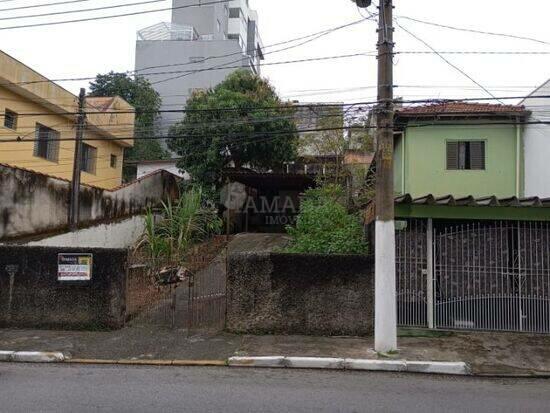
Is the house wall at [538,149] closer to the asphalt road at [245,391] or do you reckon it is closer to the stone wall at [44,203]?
the asphalt road at [245,391]

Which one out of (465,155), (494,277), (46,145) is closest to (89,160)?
(46,145)

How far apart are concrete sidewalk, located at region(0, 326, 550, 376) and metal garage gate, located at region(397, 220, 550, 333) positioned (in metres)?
0.44

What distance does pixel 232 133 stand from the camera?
69.6ft

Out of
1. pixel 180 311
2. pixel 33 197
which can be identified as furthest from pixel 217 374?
pixel 33 197

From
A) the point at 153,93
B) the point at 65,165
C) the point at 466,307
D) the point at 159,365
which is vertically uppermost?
the point at 153,93

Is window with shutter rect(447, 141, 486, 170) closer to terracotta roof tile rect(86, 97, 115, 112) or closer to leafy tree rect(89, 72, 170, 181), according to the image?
terracotta roof tile rect(86, 97, 115, 112)

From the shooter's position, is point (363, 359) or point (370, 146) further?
point (370, 146)

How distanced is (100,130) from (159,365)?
53.3ft

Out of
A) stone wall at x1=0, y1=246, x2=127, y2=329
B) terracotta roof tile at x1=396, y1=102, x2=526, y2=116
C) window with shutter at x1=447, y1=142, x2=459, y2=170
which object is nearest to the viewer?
stone wall at x1=0, y1=246, x2=127, y2=329

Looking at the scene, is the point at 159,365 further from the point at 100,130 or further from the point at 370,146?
the point at 370,146

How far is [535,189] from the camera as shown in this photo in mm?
14727

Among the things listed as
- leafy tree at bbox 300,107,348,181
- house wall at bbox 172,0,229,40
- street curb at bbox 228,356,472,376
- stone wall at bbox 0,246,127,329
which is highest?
house wall at bbox 172,0,229,40

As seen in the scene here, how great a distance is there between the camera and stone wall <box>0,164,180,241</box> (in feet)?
46.6

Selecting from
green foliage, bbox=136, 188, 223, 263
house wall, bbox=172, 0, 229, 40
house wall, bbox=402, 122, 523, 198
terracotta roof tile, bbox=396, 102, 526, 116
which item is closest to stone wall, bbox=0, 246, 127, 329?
green foliage, bbox=136, 188, 223, 263
